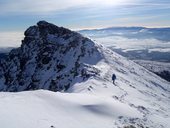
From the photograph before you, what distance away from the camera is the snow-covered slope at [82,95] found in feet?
96.1

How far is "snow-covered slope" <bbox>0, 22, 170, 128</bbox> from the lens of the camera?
29.3 meters

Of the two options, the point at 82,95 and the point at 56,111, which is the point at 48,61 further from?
the point at 56,111

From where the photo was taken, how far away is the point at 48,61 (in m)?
85.2

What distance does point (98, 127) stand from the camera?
29406 millimetres

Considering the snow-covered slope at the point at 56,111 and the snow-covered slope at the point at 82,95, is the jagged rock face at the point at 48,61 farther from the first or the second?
the snow-covered slope at the point at 56,111

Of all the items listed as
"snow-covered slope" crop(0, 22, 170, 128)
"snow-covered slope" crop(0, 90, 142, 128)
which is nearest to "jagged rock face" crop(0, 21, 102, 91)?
"snow-covered slope" crop(0, 22, 170, 128)

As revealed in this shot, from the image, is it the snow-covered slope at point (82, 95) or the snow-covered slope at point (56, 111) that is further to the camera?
the snow-covered slope at point (82, 95)

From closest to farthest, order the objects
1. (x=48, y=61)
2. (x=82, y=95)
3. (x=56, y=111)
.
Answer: (x=56, y=111)
(x=82, y=95)
(x=48, y=61)

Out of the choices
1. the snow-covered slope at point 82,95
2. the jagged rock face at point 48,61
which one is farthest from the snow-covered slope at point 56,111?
the jagged rock face at point 48,61

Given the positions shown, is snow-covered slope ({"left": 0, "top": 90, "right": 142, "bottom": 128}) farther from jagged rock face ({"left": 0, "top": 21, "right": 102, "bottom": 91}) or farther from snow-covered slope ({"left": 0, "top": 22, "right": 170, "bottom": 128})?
jagged rock face ({"left": 0, "top": 21, "right": 102, "bottom": 91})

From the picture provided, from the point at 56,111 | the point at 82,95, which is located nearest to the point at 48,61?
the point at 82,95

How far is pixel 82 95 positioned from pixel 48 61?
4563 centimetres

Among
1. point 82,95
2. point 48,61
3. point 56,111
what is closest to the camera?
point 56,111

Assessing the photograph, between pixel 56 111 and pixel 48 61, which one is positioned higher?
pixel 56 111
